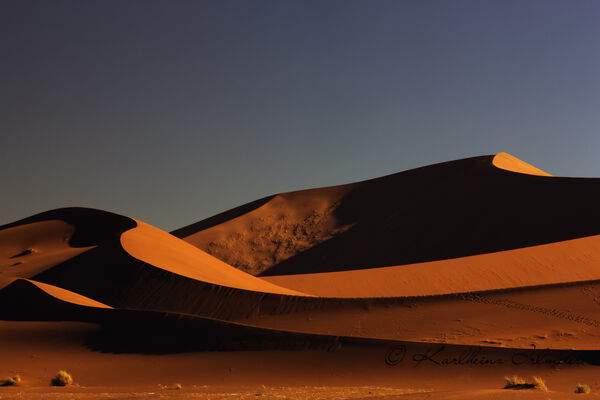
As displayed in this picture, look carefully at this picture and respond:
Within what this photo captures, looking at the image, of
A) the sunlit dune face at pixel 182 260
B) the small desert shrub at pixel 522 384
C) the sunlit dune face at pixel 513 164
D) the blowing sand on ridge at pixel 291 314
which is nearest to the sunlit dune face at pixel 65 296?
the blowing sand on ridge at pixel 291 314

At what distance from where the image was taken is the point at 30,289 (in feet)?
70.2

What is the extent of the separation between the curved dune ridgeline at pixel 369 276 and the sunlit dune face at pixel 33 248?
123mm

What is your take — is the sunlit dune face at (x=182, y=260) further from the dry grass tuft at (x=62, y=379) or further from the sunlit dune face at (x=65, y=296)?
the dry grass tuft at (x=62, y=379)

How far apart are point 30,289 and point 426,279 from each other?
16.0 m

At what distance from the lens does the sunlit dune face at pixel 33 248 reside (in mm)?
27562

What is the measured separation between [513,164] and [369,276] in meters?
37.7

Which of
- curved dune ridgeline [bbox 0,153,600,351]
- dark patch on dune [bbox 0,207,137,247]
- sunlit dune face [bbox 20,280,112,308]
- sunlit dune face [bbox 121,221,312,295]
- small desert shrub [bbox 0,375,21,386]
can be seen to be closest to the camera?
small desert shrub [bbox 0,375,21,386]

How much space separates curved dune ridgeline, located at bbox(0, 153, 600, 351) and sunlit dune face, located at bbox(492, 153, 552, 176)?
1763mm

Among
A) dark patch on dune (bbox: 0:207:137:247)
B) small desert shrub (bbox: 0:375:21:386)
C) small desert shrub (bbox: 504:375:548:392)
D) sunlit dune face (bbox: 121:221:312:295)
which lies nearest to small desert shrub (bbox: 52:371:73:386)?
small desert shrub (bbox: 0:375:21:386)

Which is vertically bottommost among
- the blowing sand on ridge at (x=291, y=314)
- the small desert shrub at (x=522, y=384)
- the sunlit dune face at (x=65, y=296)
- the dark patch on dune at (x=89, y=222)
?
the small desert shrub at (x=522, y=384)

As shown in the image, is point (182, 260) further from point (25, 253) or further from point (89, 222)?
point (89, 222)

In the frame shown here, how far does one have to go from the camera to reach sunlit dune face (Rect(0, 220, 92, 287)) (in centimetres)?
2756

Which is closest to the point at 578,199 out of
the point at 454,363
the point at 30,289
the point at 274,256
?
the point at 274,256

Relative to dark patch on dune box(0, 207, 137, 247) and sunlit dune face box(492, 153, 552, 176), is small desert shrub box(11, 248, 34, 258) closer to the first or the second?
dark patch on dune box(0, 207, 137, 247)
